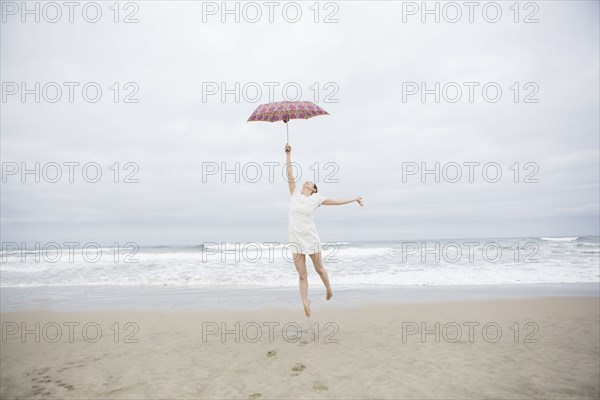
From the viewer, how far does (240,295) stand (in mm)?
11570

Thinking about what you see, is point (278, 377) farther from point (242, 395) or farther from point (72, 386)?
point (72, 386)

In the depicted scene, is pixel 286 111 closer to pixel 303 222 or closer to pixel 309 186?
pixel 309 186

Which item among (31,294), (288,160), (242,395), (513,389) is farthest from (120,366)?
(31,294)

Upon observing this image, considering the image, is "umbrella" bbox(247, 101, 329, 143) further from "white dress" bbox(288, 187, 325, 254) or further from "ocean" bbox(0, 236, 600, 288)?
"ocean" bbox(0, 236, 600, 288)

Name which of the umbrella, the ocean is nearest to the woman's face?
the umbrella

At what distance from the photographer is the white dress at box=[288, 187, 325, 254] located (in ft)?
21.5

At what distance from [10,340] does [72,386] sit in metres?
3.25

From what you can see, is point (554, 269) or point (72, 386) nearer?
point (72, 386)

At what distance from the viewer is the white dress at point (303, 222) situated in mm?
6547

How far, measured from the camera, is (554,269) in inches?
668

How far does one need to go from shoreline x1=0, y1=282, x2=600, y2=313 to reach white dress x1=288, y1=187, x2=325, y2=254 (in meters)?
3.42

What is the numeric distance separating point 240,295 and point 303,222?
6.03m

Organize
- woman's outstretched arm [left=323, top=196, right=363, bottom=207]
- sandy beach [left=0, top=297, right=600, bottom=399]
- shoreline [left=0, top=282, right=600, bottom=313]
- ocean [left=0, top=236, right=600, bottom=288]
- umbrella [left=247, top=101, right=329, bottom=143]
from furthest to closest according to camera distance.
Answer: ocean [left=0, top=236, right=600, bottom=288] → shoreline [left=0, top=282, right=600, bottom=313] → umbrella [left=247, top=101, right=329, bottom=143] → woman's outstretched arm [left=323, top=196, right=363, bottom=207] → sandy beach [left=0, top=297, right=600, bottom=399]

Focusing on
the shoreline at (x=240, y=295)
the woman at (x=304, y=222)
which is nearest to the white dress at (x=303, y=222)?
the woman at (x=304, y=222)
